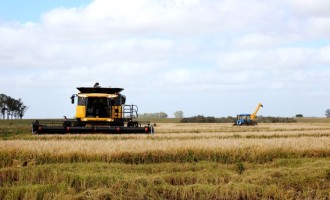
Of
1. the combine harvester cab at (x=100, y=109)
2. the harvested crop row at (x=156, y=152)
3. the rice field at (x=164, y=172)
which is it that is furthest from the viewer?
the combine harvester cab at (x=100, y=109)

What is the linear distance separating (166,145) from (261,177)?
5.15 metres

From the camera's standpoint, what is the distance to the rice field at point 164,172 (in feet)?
28.9

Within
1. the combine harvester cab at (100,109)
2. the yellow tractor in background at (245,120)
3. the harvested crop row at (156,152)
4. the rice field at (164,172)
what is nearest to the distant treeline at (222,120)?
the yellow tractor in background at (245,120)

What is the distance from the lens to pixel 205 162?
13.2m

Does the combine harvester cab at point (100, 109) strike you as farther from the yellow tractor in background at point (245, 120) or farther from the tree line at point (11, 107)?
the tree line at point (11, 107)

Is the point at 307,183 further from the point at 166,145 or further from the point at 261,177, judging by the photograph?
the point at 166,145

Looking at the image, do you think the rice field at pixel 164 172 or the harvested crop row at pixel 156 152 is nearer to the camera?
the rice field at pixel 164 172

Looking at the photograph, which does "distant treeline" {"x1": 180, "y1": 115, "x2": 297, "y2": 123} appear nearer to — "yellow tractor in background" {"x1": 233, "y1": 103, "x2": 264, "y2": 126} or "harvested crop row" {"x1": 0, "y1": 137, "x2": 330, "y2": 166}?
"yellow tractor in background" {"x1": 233, "y1": 103, "x2": 264, "y2": 126}

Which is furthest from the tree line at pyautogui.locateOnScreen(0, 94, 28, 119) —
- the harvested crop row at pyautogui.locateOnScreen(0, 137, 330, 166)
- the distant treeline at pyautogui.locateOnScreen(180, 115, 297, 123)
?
the harvested crop row at pyautogui.locateOnScreen(0, 137, 330, 166)

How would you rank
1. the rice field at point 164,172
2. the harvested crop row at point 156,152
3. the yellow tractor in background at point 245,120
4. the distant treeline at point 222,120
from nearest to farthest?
the rice field at point 164,172 → the harvested crop row at point 156,152 → the yellow tractor in background at point 245,120 → the distant treeline at point 222,120

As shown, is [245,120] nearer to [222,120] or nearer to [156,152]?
[222,120]

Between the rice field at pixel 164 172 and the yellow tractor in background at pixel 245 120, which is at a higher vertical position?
the yellow tractor in background at pixel 245 120

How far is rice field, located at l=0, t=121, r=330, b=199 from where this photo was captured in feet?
28.9

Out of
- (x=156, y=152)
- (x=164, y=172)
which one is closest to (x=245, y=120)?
(x=156, y=152)
